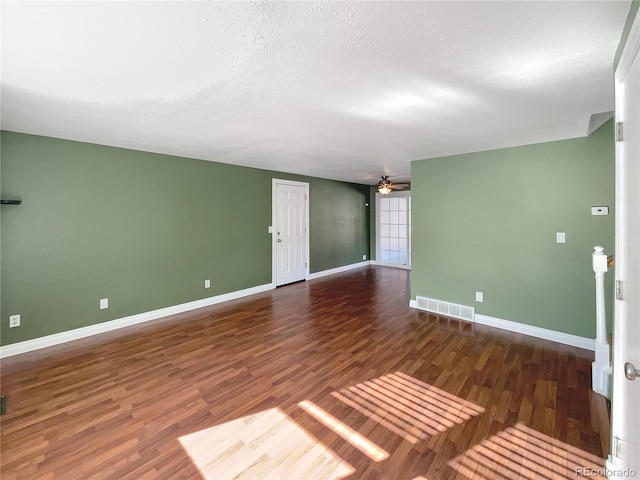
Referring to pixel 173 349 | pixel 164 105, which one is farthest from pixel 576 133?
pixel 173 349

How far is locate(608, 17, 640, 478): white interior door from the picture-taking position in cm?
117

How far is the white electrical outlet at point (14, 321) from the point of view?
299cm

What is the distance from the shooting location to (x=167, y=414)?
6.82 feet

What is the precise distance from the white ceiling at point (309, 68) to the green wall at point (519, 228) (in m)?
0.44

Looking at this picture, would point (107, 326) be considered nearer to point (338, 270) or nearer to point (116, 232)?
point (116, 232)

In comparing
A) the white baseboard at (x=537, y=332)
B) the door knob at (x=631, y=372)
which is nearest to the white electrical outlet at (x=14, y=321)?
the door knob at (x=631, y=372)

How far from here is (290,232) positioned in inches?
234

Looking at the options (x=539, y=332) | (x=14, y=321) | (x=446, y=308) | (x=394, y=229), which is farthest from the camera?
(x=394, y=229)

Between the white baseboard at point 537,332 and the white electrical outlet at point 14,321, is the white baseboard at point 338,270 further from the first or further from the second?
the white electrical outlet at point 14,321

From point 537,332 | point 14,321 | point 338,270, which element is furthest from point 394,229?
point 14,321

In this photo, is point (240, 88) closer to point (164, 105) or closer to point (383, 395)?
point (164, 105)

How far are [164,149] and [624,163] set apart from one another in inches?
171

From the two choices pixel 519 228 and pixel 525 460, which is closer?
pixel 525 460

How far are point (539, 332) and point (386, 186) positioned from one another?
334 centimetres
